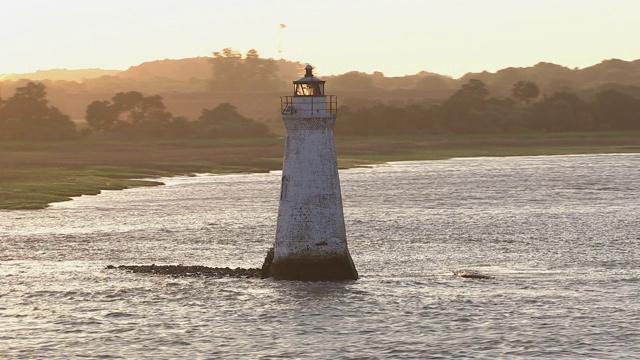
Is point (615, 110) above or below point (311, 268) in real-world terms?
above

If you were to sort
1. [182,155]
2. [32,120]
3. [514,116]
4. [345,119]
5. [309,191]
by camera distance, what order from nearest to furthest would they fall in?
[309,191] → [182,155] → [32,120] → [345,119] → [514,116]

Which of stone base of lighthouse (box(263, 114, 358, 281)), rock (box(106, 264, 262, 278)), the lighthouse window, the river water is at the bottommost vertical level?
the river water

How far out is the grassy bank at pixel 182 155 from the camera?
10106cm

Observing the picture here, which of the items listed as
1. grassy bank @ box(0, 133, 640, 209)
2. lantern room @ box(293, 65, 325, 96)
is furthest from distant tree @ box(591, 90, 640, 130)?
lantern room @ box(293, 65, 325, 96)

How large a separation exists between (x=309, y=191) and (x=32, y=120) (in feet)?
426

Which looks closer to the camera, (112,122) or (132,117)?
(112,122)

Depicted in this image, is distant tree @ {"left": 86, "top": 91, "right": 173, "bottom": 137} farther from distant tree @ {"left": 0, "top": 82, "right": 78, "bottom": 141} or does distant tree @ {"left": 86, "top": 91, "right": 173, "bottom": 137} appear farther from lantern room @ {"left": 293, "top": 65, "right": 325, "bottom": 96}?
lantern room @ {"left": 293, "top": 65, "right": 325, "bottom": 96}

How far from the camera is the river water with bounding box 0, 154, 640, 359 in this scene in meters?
38.8

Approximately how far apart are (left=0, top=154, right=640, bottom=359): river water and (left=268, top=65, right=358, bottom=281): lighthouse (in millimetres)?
1065

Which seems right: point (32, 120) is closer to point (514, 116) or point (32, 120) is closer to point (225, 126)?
point (225, 126)

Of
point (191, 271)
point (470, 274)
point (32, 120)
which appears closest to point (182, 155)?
point (32, 120)

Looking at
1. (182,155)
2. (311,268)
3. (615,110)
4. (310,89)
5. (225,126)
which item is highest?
(310,89)

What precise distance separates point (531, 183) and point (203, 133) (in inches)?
2687

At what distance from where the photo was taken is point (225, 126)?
18175 centimetres
